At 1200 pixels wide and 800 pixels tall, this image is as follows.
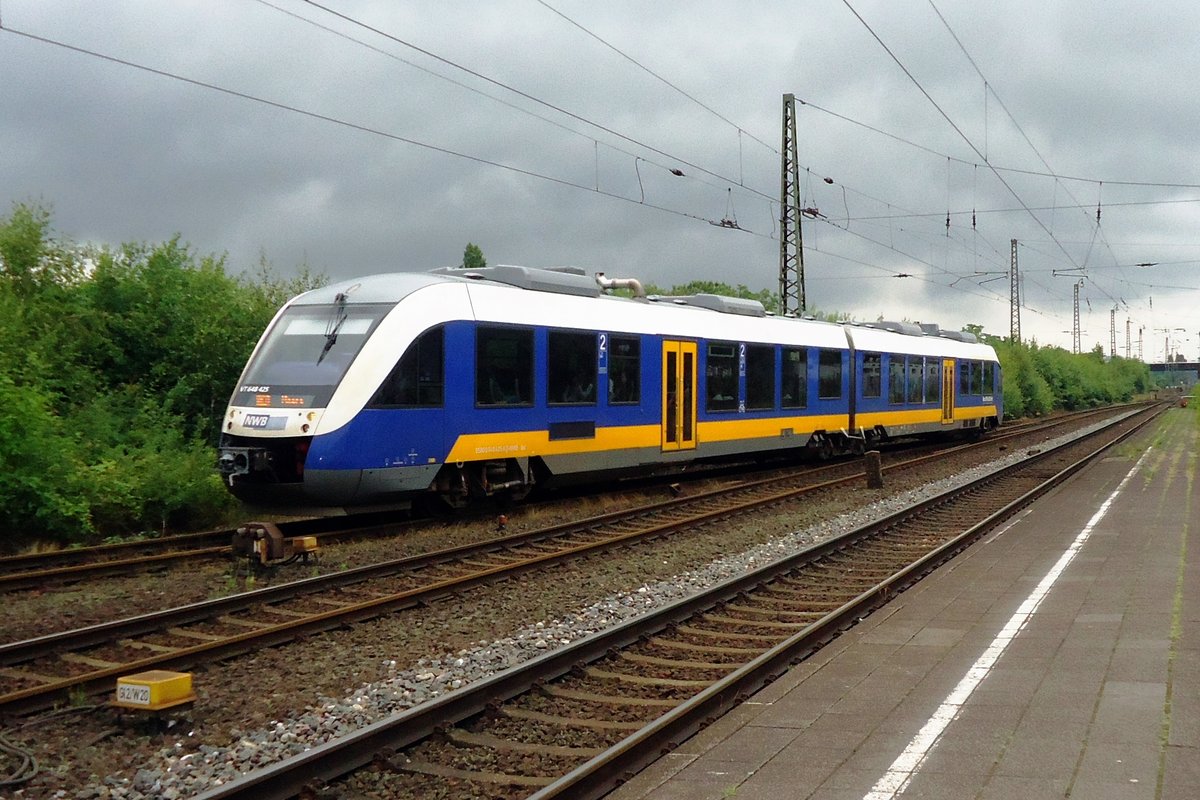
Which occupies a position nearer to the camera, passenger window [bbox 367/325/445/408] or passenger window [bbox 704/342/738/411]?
passenger window [bbox 367/325/445/408]

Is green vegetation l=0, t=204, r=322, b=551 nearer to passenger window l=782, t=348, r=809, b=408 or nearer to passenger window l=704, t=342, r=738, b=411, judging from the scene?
passenger window l=704, t=342, r=738, b=411

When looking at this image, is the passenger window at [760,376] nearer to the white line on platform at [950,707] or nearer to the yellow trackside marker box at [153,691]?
the white line on platform at [950,707]

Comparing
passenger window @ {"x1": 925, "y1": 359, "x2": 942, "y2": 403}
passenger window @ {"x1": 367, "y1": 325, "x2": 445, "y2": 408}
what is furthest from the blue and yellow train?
passenger window @ {"x1": 925, "y1": 359, "x2": 942, "y2": 403}

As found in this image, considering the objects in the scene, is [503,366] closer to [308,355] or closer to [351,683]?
[308,355]

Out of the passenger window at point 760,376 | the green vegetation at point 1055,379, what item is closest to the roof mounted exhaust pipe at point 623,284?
the passenger window at point 760,376

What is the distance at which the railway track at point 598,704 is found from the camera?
5.32 m

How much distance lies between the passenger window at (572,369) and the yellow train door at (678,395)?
209cm

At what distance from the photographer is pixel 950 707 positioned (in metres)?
6.12

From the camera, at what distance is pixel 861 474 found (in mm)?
22406

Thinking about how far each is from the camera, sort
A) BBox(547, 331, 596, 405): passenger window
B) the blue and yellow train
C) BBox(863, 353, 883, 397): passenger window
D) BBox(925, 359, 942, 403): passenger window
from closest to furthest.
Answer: the blue and yellow train, BBox(547, 331, 596, 405): passenger window, BBox(863, 353, 883, 397): passenger window, BBox(925, 359, 942, 403): passenger window

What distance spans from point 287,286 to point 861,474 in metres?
11.7

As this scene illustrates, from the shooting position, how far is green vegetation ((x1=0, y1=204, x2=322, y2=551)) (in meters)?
13.0

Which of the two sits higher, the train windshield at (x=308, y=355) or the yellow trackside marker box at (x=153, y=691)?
the train windshield at (x=308, y=355)

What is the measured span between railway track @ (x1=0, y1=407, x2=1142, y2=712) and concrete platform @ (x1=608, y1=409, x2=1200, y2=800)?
12.0 ft
